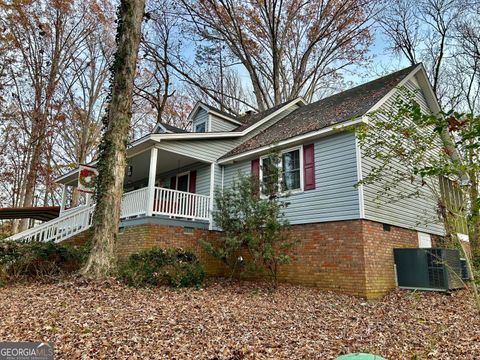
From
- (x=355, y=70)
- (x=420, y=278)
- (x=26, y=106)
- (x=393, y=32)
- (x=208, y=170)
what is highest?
(x=393, y=32)

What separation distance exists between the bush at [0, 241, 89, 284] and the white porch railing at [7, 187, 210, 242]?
7.40 ft

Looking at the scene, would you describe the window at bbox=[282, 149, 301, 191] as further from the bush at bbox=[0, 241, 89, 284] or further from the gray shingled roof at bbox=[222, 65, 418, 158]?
the bush at bbox=[0, 241, 89, 284]

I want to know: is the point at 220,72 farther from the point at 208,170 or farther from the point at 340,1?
the point at 208,170

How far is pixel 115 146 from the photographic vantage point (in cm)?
819

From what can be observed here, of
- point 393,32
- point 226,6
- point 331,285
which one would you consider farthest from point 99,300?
point 393,32

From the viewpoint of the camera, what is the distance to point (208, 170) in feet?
42.4

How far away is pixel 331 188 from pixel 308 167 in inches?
42.1

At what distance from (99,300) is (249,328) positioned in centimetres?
299

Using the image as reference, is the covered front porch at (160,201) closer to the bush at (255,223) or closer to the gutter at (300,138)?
the gutter at (300,138)

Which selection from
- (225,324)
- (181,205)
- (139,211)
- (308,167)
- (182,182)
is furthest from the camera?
(182,182)

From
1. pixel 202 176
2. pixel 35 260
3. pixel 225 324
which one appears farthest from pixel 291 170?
pixel 35 260

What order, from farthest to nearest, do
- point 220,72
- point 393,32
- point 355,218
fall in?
1. point 220,72
2. point 393,32
3. point 355,218

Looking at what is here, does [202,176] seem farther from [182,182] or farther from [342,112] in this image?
[342,112]

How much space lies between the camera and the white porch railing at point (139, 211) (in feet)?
35.0
